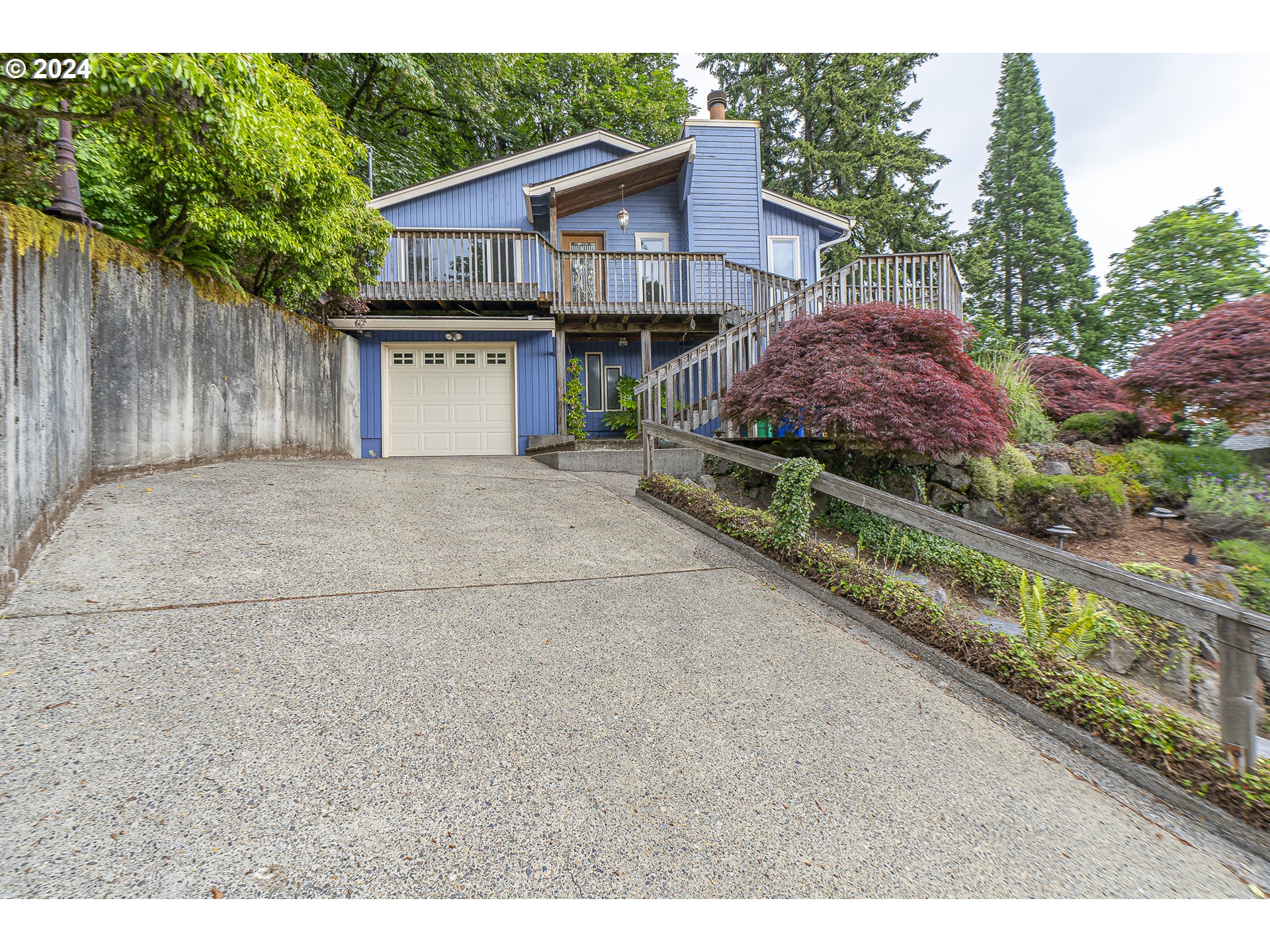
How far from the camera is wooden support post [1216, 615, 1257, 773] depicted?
7.07 ft

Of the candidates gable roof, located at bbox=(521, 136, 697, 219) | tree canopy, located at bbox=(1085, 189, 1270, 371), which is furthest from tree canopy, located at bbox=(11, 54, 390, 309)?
tree canopy, located at bbox=(1085, 189, 1270, 371)

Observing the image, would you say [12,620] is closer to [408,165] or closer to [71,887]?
[71,887]

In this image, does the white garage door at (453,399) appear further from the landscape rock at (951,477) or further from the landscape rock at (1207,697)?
the landscape rock at (1207,697)

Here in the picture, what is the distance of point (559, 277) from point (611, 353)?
213cm

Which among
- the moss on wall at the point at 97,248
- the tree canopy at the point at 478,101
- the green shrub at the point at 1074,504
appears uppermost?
the tree canopy at the point at 478,101

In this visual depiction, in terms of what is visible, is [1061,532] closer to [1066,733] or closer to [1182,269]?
[1066,733]

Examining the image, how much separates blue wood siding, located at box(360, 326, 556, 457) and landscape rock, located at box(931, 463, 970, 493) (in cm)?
712

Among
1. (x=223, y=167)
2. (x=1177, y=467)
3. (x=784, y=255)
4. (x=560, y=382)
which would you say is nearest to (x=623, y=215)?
(x=560, y=382)

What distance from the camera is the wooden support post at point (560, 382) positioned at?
36.5 ft

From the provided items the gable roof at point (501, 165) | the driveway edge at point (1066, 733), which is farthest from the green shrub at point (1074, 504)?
the gable roof at point (501, 165)

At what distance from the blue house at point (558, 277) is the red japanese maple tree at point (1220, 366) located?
579cm

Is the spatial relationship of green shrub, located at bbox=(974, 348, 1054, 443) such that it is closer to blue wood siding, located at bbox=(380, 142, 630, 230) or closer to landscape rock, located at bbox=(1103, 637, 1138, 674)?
landscape rock, located at bbox=(1103, 637, 1138, 674)

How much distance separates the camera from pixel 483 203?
1246cm

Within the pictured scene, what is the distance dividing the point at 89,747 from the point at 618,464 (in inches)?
266
